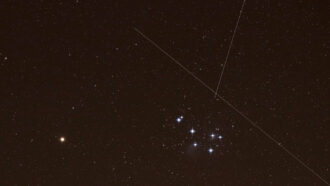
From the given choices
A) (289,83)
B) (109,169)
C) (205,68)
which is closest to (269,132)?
(289,83)

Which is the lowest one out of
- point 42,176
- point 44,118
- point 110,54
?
point 42,176

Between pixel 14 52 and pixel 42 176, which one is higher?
pixel 14 52

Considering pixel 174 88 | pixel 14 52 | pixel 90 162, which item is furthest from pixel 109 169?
pixel 14 52

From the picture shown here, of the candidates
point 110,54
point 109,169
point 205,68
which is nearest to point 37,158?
point 109,169

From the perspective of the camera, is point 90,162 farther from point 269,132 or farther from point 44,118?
point 269,132

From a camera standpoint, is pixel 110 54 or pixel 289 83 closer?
pixel 110 54

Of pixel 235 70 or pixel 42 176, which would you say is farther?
pixel 235 70

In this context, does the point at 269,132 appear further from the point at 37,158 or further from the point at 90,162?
the point at 37,158

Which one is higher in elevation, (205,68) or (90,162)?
(205,68)
